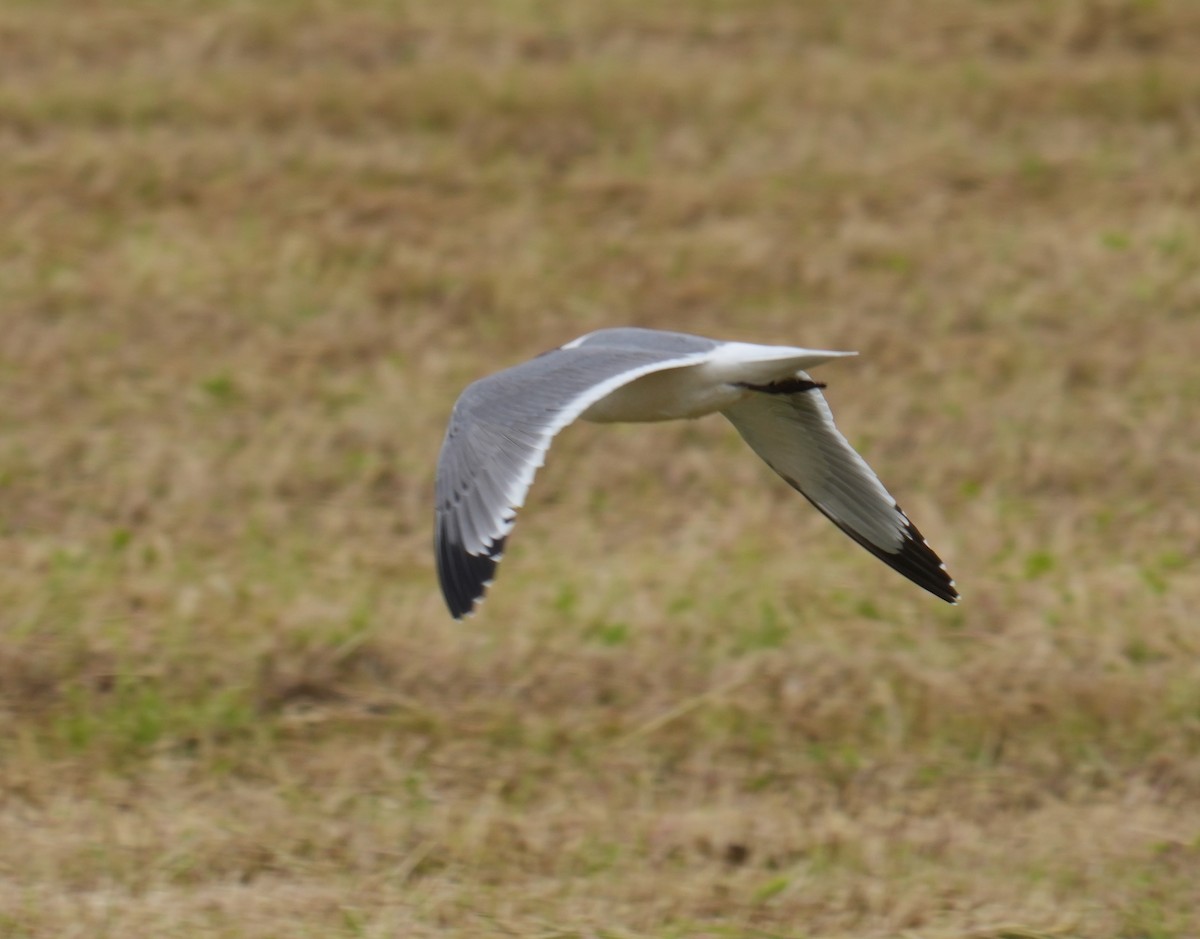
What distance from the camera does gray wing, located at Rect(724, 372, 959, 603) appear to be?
4836 mm

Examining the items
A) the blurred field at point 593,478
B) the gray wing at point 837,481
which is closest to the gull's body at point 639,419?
the gray wing at point 837,481

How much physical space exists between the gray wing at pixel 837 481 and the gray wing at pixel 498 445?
58 cm

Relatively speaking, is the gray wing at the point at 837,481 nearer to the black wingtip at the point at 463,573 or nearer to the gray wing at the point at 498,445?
the gray wing at the point at 498,445

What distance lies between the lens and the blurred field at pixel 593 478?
185 inches

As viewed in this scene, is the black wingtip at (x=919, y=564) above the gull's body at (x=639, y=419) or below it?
below

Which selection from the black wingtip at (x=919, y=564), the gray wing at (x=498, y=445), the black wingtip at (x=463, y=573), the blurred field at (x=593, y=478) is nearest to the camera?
the black wingtip at (x=463, y=573)

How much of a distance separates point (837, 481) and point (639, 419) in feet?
2.22

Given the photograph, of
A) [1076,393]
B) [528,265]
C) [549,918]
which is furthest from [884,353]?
[549,918]

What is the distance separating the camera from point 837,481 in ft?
16.3

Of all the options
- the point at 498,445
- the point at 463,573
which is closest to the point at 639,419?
the point at 498,445

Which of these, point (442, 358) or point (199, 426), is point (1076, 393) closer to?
point (442, 358)

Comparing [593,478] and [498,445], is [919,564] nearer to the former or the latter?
[498,445]

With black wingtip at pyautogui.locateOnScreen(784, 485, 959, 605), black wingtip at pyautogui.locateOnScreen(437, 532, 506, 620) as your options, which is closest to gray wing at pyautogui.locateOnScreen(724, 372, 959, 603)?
black wingtip at pyautogui.locateOnScreen(784, 485, 959, 605)

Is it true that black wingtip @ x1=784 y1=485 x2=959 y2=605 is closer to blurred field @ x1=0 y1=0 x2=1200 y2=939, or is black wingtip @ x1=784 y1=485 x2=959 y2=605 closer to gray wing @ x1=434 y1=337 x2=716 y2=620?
blurred field @ x1=0 y1=0 x2=1200 y2=939
